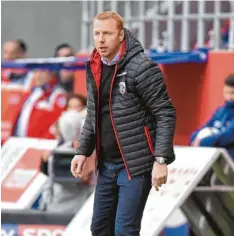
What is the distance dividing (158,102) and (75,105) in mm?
4443

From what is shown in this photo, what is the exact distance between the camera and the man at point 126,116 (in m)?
7.54

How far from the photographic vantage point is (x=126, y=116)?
24.8 feet

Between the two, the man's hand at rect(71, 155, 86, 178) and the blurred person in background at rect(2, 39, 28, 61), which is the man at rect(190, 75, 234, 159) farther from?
the blurred person in background at rect(2, 39, 28, 61)

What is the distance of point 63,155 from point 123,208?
3.38m

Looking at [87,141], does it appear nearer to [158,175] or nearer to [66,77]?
[158,175]

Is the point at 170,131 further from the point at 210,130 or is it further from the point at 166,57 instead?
the point at 166,57

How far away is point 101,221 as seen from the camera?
7809 mm

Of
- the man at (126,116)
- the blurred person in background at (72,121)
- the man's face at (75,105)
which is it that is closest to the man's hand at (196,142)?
the blurred person in background at (72,121)

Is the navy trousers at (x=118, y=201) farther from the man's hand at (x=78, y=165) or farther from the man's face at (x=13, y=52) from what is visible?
the man's face at (x=13, y=52)

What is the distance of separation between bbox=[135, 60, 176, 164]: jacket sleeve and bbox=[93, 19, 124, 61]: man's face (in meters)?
0.19

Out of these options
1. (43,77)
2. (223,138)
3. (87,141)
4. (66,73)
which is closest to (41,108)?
(43,77)

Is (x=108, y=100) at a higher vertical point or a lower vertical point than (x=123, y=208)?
higher

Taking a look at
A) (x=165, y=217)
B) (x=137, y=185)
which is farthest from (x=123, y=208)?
(x=165, y=217)

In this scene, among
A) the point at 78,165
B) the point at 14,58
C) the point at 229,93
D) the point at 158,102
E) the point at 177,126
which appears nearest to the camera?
the point at 158,102
